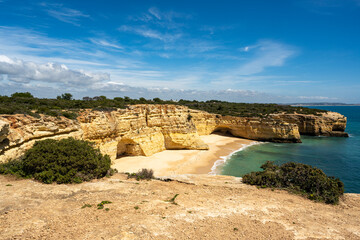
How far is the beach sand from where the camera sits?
60.1ft

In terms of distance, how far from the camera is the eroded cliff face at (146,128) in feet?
37.3

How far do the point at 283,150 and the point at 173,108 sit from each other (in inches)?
744

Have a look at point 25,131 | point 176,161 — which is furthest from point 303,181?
point 25,131

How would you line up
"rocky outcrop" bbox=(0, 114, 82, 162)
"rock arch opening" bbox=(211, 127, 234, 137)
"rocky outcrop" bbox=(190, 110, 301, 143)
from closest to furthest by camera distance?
"rocky outcrop" bbox=(0, 114, 82, 162) < "rocky outcrop" bbox=(190, 110, 301, 143) < "rock arch opening" bbox=(211, 127, 234, 137)

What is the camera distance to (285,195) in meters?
9.39

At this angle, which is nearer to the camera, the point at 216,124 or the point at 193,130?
the point at 193,130

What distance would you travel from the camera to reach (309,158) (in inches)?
952

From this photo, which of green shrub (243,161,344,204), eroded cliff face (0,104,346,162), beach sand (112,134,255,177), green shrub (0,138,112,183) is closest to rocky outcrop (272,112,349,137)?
eroded cliff face (0,104,346,162)

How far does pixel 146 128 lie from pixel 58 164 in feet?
44.1

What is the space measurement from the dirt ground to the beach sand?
27.8ft

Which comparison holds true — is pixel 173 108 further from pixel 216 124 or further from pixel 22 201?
pixel 22 201

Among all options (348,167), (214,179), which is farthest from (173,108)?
(348,167)

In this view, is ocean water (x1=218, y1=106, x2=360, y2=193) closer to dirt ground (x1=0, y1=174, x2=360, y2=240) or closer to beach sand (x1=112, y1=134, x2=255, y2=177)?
beach sand (x1=112, y1=134, x2=255, y2=177)

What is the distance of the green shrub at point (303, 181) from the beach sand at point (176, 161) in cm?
808
